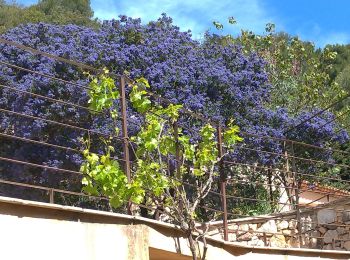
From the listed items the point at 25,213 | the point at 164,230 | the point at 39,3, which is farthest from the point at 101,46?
the point at 39,3

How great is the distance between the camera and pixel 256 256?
648 cm

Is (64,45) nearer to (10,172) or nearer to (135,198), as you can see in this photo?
(10,172)

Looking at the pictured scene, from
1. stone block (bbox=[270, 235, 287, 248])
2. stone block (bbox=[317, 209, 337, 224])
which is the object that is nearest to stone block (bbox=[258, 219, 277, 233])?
stone block (bbox=[270, 235, 287, 248])

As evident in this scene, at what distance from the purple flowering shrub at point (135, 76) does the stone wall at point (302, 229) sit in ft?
11.3

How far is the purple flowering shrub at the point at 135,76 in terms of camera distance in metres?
13.4

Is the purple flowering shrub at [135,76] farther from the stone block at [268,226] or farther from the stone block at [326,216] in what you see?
the stone block at [326,216]

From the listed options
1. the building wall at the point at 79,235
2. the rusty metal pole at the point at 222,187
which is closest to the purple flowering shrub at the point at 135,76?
the rusty metal pole at the point at 222,187

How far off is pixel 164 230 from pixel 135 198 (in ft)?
1.62

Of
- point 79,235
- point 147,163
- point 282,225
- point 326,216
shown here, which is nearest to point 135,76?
point 282,225

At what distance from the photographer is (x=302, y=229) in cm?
1023

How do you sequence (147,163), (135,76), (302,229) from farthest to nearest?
(135,76), (302,229), (147,163)

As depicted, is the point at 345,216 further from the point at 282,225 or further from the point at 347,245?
the point at 282,225

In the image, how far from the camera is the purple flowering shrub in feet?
43.9

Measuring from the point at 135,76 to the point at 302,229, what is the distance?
590cm
